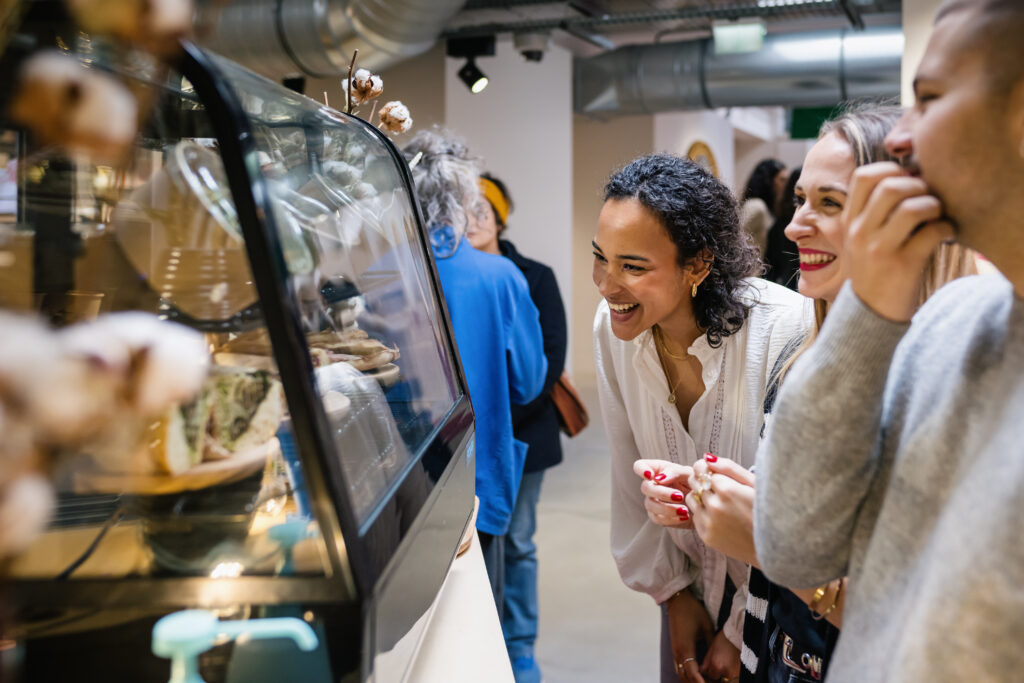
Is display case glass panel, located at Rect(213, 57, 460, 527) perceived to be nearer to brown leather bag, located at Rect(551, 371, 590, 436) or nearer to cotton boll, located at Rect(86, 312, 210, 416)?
cotton boll, located at Rect(86, 312, 210, 416)

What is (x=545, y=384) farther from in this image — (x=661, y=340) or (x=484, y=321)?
(x=661, y=340)

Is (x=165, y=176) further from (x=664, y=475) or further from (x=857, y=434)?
(x=664, y=475)

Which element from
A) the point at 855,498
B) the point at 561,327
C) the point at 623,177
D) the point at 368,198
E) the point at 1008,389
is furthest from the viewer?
the point at 561,327

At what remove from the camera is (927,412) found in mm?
671

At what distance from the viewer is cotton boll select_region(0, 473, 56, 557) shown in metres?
0.37

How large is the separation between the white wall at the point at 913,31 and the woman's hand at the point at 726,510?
151 inches

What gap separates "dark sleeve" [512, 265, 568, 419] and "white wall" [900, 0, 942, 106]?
234 cm

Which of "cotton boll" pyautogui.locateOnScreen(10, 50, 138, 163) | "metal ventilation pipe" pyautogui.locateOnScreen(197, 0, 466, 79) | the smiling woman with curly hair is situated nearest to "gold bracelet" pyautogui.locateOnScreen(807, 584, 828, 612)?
the smiling woman with curly hair

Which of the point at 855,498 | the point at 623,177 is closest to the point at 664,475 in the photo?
the point at 855,498

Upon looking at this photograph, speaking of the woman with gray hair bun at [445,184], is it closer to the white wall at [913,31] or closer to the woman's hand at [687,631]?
the woman's hand at [687,631]

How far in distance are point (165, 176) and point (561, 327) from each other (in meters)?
2.50

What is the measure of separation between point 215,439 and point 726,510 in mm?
630

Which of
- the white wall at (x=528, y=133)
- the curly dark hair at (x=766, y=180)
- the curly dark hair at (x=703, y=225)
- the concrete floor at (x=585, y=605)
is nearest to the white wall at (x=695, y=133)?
the white wall at (x=528, y=133)

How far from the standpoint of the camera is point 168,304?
76cm
